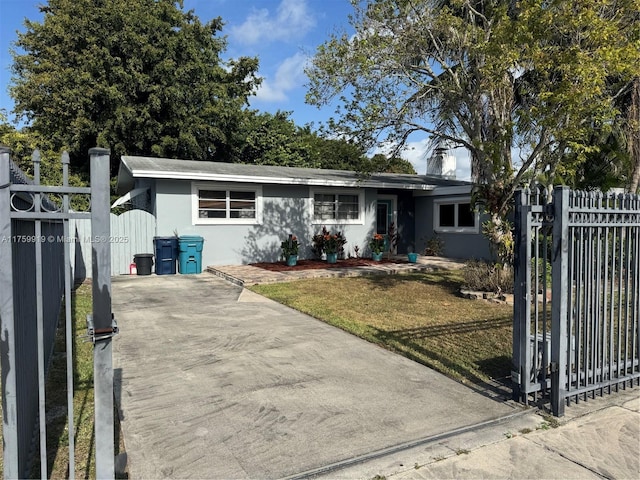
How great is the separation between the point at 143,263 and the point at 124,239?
0.95 m

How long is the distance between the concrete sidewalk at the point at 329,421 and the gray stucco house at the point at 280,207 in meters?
7.36

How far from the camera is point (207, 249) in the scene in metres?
13.1

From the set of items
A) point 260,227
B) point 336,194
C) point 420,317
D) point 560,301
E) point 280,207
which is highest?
point 336,194

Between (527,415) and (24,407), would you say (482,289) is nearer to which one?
(527,415)

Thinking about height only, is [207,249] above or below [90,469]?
above

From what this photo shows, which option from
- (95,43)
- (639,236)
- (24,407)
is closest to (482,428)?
(639,236)

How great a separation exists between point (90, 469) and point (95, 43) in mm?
23219

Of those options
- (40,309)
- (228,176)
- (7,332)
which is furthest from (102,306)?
(228,176)

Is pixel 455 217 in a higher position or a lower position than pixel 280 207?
lower

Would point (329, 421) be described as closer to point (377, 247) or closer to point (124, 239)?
point (124, 239)

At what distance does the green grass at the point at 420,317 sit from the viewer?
5104mm

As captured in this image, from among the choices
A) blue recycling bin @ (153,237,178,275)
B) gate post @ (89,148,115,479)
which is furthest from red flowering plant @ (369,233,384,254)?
gate post @ (89,148,115,479)

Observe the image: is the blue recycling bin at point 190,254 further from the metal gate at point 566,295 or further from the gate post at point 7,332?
the gate post at point 7,332

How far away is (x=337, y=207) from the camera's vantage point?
15547 millimetres
